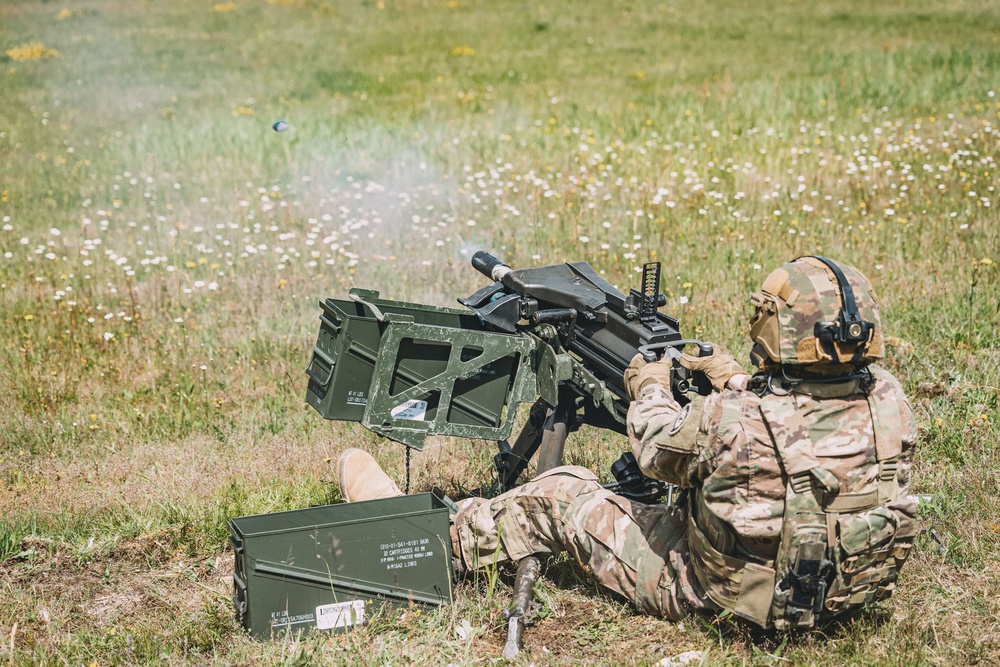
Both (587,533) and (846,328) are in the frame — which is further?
(587,533)

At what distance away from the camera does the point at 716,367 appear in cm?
404

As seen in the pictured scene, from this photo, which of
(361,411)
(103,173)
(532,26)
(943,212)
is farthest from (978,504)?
(532,26)

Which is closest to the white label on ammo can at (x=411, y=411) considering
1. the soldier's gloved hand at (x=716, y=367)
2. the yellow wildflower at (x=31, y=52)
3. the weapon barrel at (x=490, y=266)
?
the weapon barrel at (x=490, y=266)

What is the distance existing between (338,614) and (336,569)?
20 cm

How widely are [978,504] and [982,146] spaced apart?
707 centimetres

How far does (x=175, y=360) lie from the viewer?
23.0 ft

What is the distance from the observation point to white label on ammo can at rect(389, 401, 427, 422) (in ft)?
14.4

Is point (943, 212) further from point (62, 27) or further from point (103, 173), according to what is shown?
point (62, 27)

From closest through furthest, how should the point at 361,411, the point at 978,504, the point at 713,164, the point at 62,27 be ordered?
the point at 361,411 < the point at 978,504 < the point at 713,164 < the point at 62,27

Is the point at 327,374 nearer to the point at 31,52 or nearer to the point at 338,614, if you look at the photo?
the point at 338,614

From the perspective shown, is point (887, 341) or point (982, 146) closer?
point (887, 341)

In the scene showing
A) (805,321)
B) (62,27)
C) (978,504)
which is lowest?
(978,504)

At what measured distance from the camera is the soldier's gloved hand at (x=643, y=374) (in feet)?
12.9

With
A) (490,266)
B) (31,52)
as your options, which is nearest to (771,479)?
(490,266)
